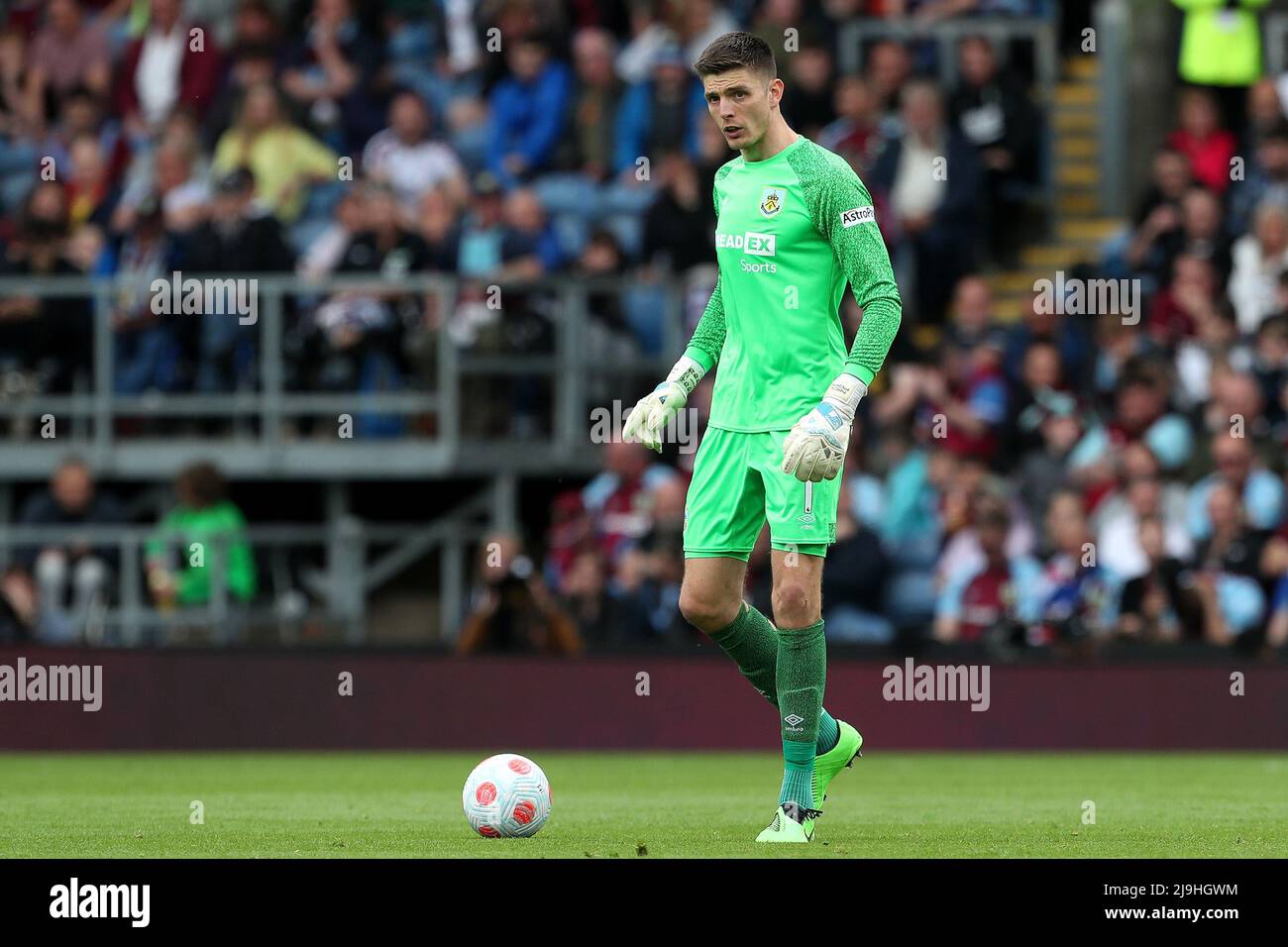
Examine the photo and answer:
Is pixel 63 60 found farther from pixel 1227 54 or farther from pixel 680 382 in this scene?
pixel 680 382

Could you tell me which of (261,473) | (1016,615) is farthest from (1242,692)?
(261,473)

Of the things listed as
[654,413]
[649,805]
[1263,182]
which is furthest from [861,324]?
[1263,182]

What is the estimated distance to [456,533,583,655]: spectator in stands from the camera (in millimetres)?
16703

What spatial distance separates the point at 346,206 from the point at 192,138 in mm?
1959

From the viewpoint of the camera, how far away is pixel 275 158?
20.1 m

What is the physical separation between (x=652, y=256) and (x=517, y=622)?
10.7 feet

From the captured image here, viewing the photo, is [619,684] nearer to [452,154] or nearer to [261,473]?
[261,473]

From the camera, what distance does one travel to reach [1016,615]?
16.5m

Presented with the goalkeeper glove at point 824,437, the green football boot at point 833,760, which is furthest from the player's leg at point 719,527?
the green football boot at point 833,760

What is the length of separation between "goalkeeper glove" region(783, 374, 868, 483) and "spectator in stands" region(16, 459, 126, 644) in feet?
29.8

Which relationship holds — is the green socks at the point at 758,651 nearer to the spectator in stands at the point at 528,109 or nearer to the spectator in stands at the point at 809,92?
the spectator in stands at the point at 809,92

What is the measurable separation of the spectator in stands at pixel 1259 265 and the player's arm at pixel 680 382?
28.5 ft

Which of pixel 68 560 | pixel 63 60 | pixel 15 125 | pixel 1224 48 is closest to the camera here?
pixel 68 560

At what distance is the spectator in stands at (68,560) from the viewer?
57.5ft
